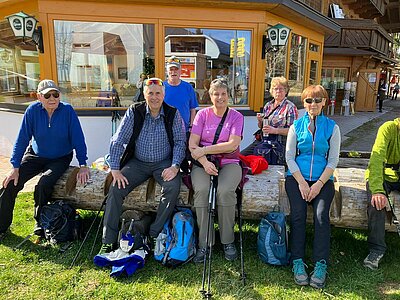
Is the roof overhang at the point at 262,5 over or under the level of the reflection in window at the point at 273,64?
over

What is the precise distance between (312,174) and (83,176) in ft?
7.60

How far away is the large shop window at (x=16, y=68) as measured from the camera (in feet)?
20.4

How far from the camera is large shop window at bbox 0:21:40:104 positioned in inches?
244

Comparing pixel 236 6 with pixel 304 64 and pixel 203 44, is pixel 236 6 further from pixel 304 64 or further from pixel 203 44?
pixel 304 64

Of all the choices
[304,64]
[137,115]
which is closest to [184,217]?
[137,115]

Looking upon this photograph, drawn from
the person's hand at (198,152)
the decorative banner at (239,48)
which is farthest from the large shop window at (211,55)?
the person's hand at (198,152)

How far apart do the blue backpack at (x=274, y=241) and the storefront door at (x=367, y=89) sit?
49.8ft

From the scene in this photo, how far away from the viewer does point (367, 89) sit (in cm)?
1641

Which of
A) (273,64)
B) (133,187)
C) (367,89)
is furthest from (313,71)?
(367,89)

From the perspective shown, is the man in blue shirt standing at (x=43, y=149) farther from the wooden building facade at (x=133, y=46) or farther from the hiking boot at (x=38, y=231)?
the wooden building facade at (x=133, y=46)

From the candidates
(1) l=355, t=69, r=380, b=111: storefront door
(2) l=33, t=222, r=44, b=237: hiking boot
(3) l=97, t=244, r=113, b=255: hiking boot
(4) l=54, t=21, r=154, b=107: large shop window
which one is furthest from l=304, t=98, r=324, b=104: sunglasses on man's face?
(1) l=355, t=69, r=380, b=111: storefront door

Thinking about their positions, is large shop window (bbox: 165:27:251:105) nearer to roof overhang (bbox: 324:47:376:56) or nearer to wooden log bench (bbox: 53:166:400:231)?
wooden log bench (bbox: 53:166:400:231)

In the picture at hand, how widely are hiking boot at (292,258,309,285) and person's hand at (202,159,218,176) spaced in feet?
3.43

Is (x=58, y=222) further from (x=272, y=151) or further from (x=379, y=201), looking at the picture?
(x=379, y=201)
